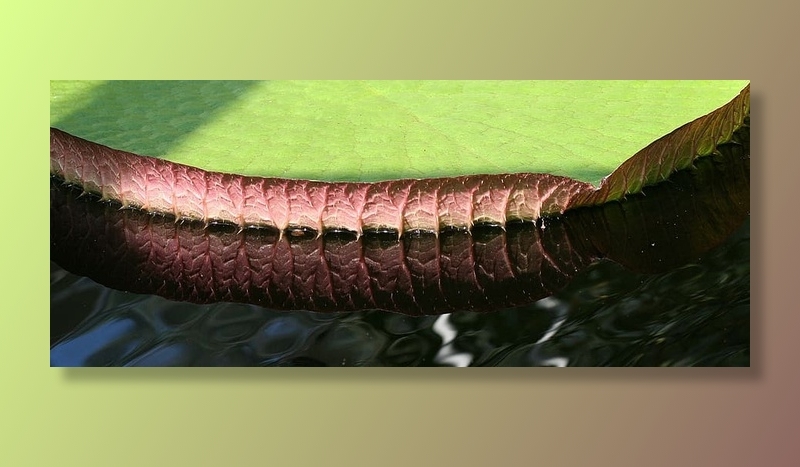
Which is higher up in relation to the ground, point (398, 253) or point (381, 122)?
point (381, 122)

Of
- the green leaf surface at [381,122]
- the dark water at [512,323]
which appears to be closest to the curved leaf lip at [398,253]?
the dark water at [512,323]

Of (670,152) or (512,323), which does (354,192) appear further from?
(670,152)

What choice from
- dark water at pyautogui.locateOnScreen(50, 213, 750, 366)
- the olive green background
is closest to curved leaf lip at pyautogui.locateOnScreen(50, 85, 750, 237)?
the olive green background

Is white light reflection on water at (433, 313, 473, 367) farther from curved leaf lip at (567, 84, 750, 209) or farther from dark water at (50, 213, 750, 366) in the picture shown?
curved leaf lip at (567, 84, 750, 209)

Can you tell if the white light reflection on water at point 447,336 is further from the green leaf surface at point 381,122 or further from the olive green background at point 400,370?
the green leaf surface at point 381,122

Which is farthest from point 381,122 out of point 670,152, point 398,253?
point 670,152

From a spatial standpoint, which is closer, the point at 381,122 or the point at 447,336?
the point at 447,336
